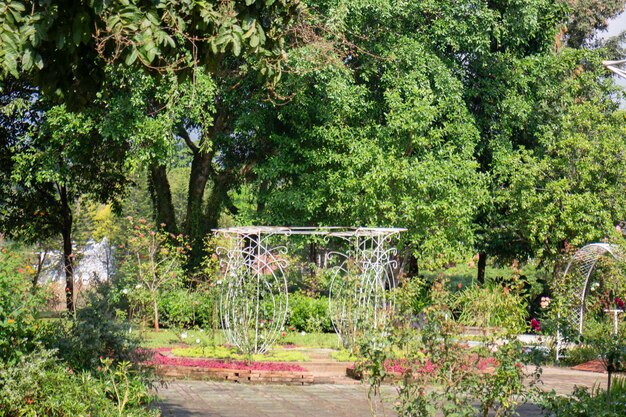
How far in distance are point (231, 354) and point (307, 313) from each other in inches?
259

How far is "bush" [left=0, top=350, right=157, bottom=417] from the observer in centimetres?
678

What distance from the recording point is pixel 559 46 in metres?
28.4

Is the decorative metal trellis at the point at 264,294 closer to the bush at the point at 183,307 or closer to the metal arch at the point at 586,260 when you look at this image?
the metal arch at the point at 586,260

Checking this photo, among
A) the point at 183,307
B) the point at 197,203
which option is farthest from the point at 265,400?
the point at 197,203

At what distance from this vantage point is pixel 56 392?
275 inches

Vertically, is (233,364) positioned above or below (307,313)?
below

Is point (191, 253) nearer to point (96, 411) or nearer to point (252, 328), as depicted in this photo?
point (252, 328)

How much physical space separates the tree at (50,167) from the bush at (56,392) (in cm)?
988

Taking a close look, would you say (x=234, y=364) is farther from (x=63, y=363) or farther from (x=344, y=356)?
(x=63, y=363)

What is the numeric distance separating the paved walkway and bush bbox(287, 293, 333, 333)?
7.55 m

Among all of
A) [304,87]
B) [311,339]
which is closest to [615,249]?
[311,339]

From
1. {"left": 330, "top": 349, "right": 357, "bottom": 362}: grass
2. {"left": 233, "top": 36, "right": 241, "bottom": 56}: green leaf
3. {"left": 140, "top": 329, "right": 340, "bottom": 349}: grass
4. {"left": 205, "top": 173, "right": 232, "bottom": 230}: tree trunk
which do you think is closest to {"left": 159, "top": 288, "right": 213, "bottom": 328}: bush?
{"left": 140, "top": 329, "right": 340, "bottom": 349}: grass

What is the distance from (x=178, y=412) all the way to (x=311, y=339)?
815 cm

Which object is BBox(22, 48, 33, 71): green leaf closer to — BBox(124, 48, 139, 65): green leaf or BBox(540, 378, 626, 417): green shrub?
BBox(124, 48, 139, 65): green leaf
